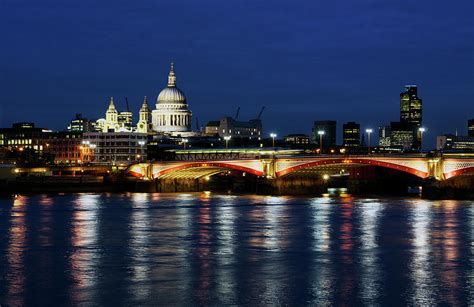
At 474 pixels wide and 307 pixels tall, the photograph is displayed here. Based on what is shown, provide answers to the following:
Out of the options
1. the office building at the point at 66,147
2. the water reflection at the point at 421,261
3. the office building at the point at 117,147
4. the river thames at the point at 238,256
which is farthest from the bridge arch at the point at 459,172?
the office building at the point at 66,147

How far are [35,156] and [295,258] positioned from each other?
107 m

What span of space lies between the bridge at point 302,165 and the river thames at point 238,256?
42.9 ft

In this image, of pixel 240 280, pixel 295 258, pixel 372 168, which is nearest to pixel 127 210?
pixel 295 258

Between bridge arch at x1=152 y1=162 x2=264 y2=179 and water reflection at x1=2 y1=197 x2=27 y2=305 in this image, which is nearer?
water reflection at x1=2 y1=197 x2=27 y2=305

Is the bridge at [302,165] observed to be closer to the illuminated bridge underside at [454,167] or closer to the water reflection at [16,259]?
the illuminated bridge underside at [454,167]

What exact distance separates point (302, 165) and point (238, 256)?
48083 mm

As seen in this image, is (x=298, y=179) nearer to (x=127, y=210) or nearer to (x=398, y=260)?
(x=127, y=210)

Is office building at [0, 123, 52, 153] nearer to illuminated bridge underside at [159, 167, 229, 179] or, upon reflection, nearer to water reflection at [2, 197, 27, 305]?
illuminated bridge underside at [159, 167, 229, 179]

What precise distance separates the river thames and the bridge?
514 inches

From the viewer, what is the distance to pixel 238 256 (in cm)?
4138

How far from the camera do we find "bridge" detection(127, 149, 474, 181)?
7988 centimetres

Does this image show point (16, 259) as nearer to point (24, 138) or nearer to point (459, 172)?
point (459, 172)

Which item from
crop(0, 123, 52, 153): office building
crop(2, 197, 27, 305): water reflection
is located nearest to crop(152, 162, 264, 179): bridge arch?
crop(2, 197, 27, 305): water reflection

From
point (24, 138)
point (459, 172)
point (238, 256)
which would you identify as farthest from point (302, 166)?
point (24, 138)
